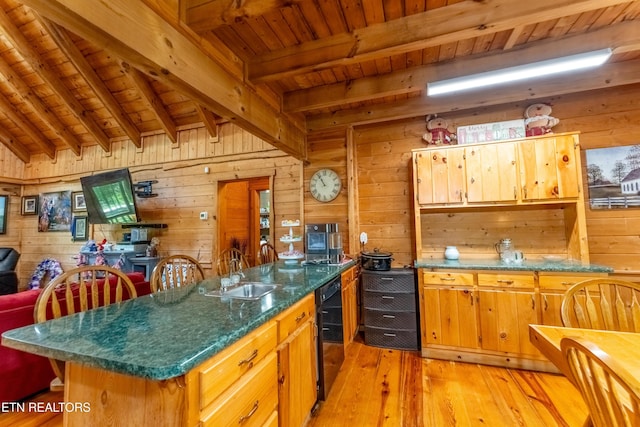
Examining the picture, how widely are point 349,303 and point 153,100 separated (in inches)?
154

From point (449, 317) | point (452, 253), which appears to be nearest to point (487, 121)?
point (452, 253)

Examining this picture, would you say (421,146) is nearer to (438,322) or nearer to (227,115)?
(438,322)

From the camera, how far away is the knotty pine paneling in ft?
13.7

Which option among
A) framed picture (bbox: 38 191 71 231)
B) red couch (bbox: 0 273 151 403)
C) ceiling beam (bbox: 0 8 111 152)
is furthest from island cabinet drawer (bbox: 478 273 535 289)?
framed picture (bbox: 38 191 71 231)

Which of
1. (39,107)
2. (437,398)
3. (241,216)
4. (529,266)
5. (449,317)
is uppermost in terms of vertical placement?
(39,107)

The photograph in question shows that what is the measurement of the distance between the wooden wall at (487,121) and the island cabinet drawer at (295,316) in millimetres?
1857

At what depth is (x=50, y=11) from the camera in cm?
115

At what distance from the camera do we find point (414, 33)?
1994mm

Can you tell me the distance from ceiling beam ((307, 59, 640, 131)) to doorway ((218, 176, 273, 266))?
1.53m

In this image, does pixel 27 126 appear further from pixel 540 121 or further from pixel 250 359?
pixel 540 121

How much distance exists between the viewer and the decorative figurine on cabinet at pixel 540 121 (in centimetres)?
299

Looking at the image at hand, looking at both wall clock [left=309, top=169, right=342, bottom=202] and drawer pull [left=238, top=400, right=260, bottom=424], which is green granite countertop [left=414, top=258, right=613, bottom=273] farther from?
drawer pull [left=238, top=400, right=260, bottom=424]

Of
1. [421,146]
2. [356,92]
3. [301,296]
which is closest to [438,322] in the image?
[301,296]

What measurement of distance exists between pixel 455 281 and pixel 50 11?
3.24m
